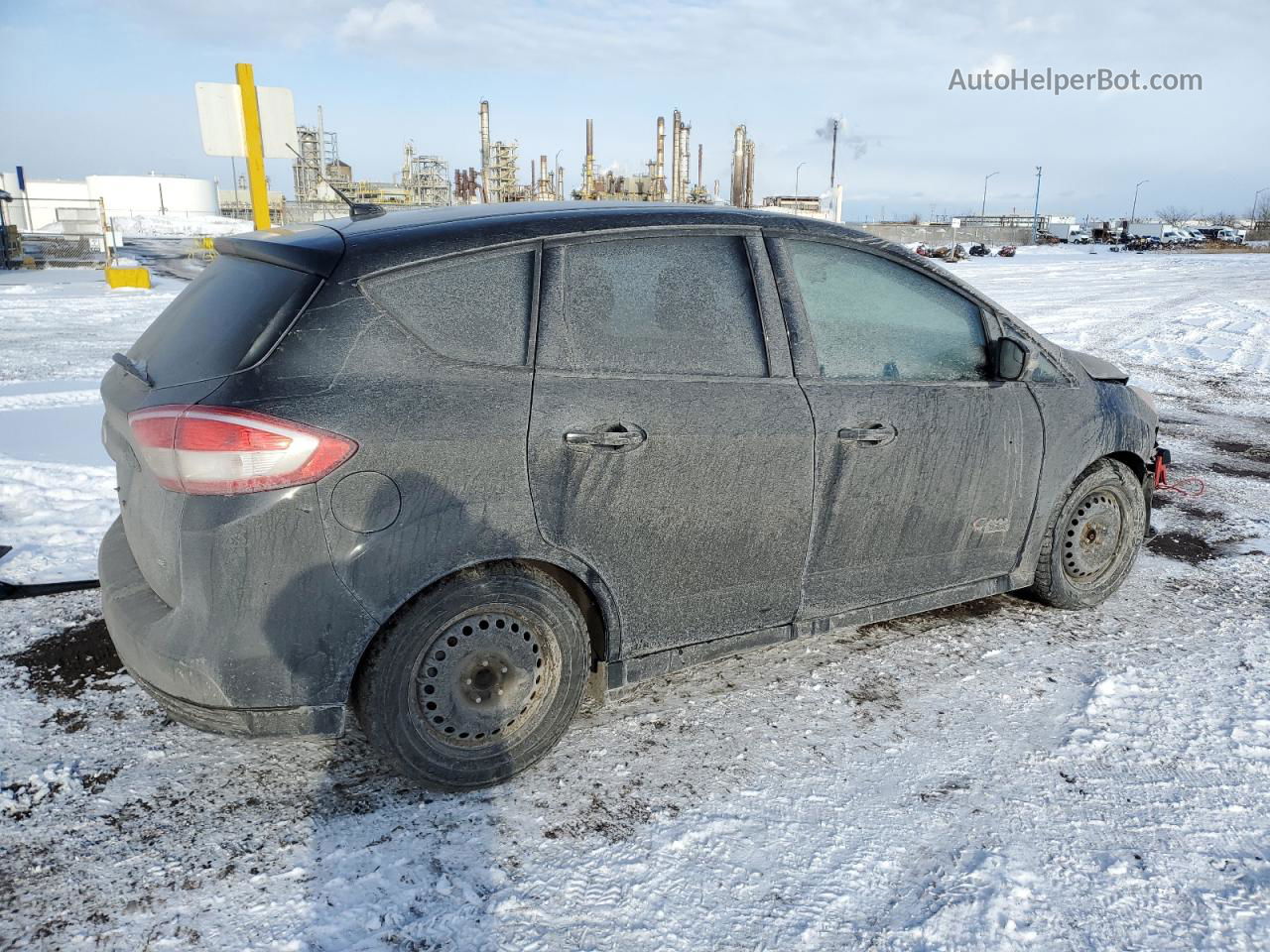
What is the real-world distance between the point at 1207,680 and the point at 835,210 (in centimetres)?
3756

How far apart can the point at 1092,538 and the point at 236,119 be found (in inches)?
335

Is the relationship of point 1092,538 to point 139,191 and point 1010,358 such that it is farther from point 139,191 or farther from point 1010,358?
point 139,191

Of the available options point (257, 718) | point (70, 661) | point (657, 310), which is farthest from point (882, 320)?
point (70, 661)

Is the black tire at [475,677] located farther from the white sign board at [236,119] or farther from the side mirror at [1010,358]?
the white sign board at [236,119]

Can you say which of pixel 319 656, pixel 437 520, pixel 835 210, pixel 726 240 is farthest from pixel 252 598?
pixel 835 210

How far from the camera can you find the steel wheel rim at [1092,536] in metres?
4.18

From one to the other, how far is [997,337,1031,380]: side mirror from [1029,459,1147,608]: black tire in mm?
734

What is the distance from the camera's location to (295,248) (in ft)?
8.98

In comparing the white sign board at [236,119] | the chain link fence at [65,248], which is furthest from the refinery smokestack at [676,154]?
the white sign board at [236,119]

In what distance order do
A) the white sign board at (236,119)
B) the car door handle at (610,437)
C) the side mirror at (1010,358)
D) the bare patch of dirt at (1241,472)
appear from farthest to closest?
the white sign board at (236,119) → the bare patch of dirt at (1241,472) → the side mirror at (1010,358) → the car door handle at (610,437)

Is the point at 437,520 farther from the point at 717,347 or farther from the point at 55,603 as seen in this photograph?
the point at 55,603

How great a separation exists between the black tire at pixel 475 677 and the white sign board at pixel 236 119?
720 cm

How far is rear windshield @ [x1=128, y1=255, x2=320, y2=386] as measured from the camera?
2.53m

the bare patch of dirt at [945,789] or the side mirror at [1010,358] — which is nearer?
the bare patch of dirt at [945,789]
